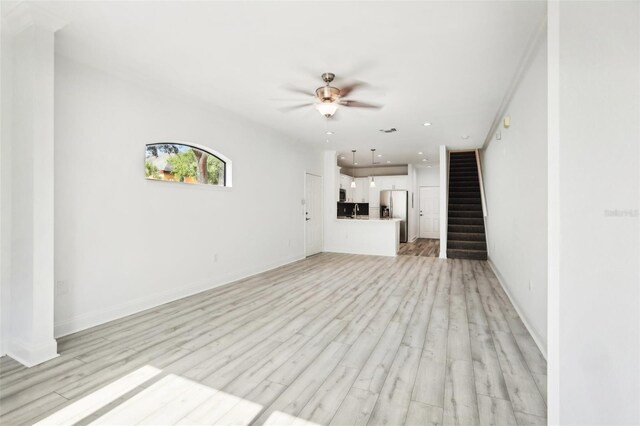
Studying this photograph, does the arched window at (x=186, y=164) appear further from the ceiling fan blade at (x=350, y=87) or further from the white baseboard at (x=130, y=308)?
the ceiling fan blade at (x=350, y=87)

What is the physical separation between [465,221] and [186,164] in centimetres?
678

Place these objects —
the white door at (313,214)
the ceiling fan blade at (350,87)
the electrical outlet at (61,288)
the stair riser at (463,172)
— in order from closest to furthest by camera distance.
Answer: the electrical outlet at (61,288)
the ceiling fan blade at (350,87)
the white door at (313,214)
the stair riser at (463,172)

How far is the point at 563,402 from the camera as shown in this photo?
4.67ft

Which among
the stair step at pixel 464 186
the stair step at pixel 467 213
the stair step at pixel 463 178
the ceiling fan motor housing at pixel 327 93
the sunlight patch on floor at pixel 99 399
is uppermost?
the ceiling fan motor housing at pixel 327 93

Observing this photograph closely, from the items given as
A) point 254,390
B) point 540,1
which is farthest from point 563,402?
point 540,1

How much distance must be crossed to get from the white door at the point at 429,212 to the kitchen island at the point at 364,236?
3.94 meters

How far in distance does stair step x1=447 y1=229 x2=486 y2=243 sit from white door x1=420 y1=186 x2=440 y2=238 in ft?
11.9

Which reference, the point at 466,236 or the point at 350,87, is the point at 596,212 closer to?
the point at 350,87

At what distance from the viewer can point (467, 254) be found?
6824mm

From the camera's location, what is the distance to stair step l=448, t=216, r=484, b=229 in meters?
7.57

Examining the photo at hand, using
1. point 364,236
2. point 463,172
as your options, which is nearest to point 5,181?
point 364,236

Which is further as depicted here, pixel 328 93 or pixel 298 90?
pixel 298 90

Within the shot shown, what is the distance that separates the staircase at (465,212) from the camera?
22.7 feet

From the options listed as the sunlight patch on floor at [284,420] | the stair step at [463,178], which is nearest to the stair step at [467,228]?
the stair step at [463,178]
